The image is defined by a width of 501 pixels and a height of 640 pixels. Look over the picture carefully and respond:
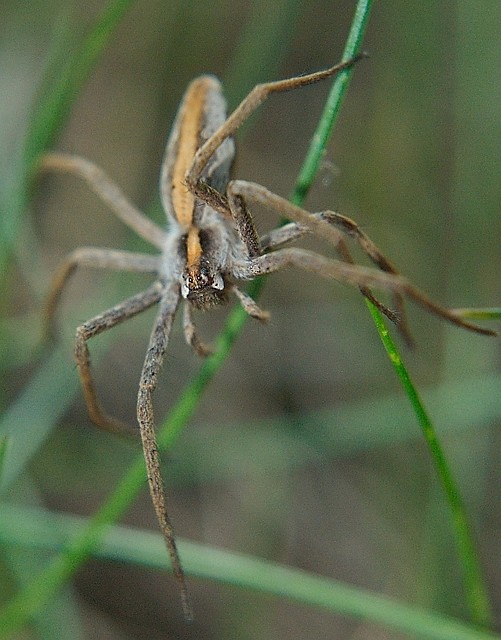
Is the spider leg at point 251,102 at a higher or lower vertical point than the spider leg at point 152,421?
higher

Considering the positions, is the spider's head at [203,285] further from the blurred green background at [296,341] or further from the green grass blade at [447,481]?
the blurred green background at [296,341]

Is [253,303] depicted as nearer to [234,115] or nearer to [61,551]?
[234,115]

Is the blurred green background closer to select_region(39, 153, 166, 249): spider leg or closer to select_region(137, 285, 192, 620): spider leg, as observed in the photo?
select_region(39, 153, 166, 249): spider leg

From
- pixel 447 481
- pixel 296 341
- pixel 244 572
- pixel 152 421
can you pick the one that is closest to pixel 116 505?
pixel 152 421

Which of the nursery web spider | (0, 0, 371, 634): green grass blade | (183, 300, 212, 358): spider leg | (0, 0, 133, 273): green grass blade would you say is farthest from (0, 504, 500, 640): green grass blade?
(0, 0, 133, 273): green grass blade

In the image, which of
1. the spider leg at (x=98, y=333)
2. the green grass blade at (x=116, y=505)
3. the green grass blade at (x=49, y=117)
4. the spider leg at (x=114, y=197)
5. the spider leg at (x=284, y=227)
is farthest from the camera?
the spider leg at (x=114, y=197)

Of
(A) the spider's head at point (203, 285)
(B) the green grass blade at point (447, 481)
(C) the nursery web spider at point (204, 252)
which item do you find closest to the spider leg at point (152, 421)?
(C) the nursery web spider at point (204, 252)

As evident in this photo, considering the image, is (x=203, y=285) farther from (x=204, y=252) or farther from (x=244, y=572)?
(x=244, y=572)
